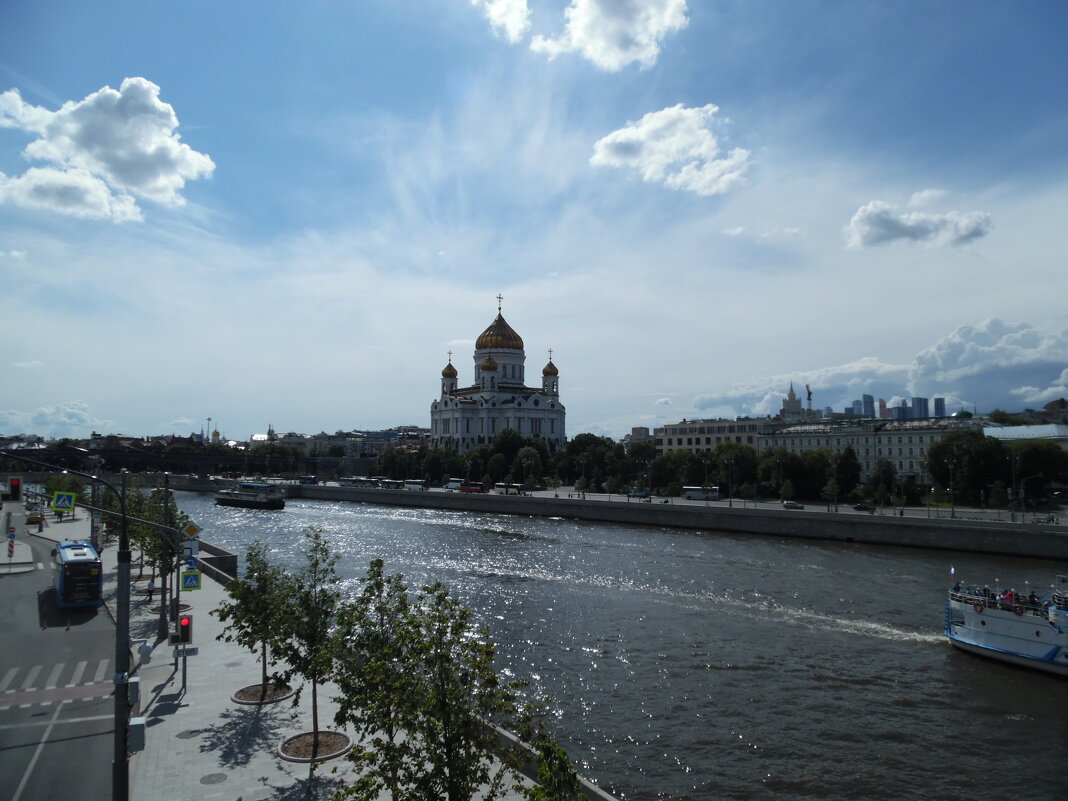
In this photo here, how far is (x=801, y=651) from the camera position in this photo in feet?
85.0

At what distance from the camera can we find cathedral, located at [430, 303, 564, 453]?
134 m

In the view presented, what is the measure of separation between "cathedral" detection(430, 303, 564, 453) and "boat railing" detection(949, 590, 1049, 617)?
104 m

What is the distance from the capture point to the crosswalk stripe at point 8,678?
18.6 m

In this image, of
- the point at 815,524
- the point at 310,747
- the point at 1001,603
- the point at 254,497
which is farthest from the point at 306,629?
the point at 254,497

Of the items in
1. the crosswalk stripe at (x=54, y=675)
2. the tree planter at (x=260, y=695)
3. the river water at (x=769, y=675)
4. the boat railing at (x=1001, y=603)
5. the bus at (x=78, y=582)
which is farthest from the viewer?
the bus at (x=78, y=582)

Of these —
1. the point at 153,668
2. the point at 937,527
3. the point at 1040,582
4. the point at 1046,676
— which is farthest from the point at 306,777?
the point at 937,527

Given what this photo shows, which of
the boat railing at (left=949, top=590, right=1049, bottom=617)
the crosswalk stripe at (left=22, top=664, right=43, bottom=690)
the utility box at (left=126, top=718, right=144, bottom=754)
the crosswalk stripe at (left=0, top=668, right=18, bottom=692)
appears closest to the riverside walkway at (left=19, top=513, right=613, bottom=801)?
the crosswalk stripe at (left=22, top=664, right=43, bottom=690)

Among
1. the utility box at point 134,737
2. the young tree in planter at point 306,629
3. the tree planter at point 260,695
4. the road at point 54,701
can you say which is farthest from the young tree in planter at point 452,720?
the tree planter at point 260,695

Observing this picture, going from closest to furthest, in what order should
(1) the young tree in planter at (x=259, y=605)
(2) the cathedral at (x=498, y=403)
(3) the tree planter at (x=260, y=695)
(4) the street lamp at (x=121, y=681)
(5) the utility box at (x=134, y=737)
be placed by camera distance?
(4) the street lamp at (x=121, y=681), (5) the utility box at (x=134, y=737), (1) the young tree in planter at (x=259, y=605), (3) the tree planter at (x=260, y=695), (2) the cathedral at (x=498, y=403)

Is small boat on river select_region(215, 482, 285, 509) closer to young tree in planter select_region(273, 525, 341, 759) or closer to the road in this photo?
the road

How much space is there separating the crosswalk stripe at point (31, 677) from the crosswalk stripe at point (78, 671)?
84 centimetres

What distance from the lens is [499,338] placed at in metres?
140

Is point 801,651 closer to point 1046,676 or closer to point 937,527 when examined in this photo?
point 1046,676

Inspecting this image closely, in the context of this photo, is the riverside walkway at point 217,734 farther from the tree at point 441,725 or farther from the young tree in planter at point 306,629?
the tree at point 441,725
